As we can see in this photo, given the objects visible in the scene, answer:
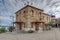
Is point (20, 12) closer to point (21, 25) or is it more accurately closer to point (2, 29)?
point (21, 25)

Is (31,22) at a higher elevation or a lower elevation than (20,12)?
lower

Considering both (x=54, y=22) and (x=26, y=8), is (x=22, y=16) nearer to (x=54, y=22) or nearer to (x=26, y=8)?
(x=26, y=8)

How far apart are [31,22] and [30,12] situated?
1.78 m

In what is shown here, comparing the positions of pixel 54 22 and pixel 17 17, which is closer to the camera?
pixel 17 17

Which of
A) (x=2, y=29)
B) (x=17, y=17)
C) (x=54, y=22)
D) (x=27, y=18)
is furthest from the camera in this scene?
(x=54, y=22)

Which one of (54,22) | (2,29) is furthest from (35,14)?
(54,22)

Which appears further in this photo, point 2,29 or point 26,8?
point 26,8

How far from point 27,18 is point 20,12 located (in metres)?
2.06

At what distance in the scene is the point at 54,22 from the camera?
4584 centimetres

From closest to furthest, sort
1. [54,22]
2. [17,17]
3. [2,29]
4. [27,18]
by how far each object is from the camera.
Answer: [2,29]
[27,18]
[17,17]
[54,22]

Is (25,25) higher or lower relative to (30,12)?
lower

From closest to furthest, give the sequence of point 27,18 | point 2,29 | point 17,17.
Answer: point 2,29 < point 27,18 < point 17,17

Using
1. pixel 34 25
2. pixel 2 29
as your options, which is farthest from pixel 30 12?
pixel 2 29

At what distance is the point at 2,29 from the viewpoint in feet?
77.7
